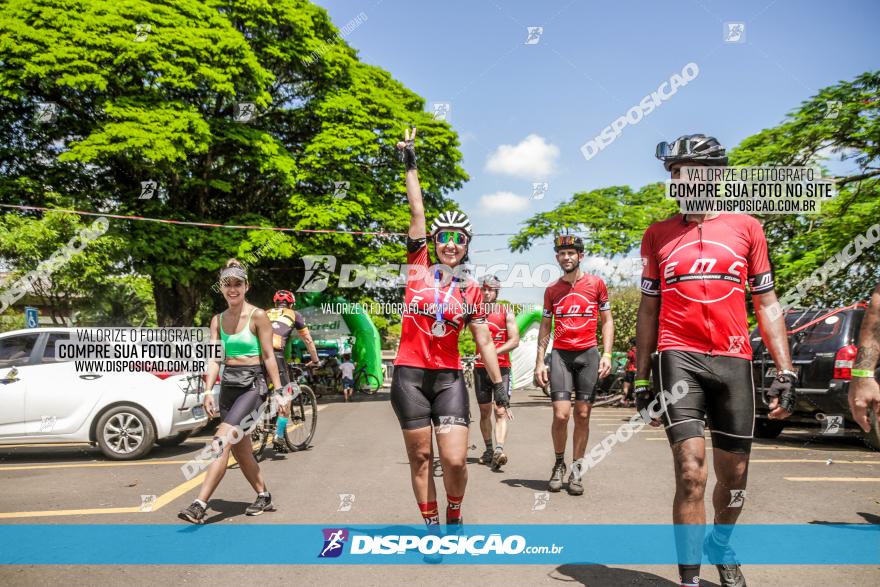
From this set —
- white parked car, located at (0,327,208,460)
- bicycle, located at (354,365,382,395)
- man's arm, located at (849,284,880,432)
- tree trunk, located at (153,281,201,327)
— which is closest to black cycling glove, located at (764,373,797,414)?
man's arm, located at (849,284,880,432)

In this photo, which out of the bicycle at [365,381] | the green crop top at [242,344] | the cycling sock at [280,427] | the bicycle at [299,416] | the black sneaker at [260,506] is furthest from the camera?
the bicycle at [365,381]

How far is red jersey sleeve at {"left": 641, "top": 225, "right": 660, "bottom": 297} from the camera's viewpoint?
156 inches

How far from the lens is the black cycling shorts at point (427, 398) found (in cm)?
444

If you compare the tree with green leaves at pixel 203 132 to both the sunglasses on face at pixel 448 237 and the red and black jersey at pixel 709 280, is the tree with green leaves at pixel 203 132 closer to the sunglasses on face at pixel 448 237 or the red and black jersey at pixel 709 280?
the sunglasses on face at pixel 448 237

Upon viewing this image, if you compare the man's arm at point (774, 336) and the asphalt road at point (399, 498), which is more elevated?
the man's arm at point (774, 336)

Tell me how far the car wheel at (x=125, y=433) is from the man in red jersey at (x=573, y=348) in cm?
535

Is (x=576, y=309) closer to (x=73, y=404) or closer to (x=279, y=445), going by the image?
(x=279, y=445)

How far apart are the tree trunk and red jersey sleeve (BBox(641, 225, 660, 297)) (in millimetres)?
22397

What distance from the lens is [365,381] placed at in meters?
27.5

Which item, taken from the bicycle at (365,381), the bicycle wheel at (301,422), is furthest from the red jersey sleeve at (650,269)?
the bicycle at (365,381)

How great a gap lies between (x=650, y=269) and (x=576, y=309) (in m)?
2.88

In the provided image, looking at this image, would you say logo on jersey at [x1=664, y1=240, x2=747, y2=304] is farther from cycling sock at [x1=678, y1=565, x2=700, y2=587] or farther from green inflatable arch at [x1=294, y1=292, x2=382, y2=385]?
green inflatable arch at [x1=294, y1=292, x2=382, y2=385]

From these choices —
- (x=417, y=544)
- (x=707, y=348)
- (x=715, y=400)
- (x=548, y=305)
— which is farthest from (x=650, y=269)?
(x=548, y=305)

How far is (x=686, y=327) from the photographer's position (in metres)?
3.75
